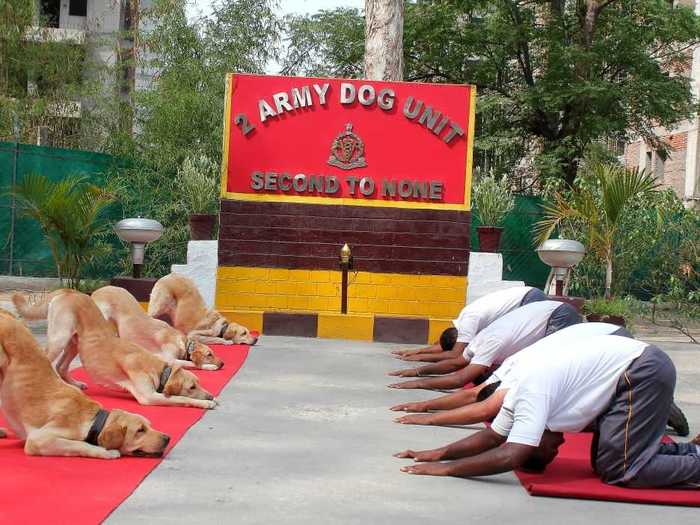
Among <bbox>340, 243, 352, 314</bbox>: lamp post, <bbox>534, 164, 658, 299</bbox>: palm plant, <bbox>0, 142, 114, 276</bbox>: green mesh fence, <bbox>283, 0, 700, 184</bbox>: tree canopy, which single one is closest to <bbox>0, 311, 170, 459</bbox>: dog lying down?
<bbox>340, 243, 352, 314</bbox>: lamp post

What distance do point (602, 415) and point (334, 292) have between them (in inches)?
322

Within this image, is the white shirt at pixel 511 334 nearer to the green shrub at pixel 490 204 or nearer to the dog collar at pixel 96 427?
the dog collar at pixel 96 427

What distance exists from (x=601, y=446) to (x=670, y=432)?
2234 mm

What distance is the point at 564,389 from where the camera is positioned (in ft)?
18.1

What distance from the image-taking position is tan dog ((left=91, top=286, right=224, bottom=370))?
9.37 metres

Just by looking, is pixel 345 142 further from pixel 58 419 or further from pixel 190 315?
pixel 58 419

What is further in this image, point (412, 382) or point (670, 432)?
point (412, 382)

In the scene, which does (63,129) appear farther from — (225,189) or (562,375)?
(562,375)

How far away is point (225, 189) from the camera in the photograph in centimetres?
1370

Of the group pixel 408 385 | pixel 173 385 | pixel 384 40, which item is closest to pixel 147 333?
pixel 173 385

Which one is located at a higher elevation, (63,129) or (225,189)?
(63,129)

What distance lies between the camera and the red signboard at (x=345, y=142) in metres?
13.7

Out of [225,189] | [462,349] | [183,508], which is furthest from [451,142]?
Result: [183,508]

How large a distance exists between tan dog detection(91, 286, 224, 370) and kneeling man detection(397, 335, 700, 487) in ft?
14.3
